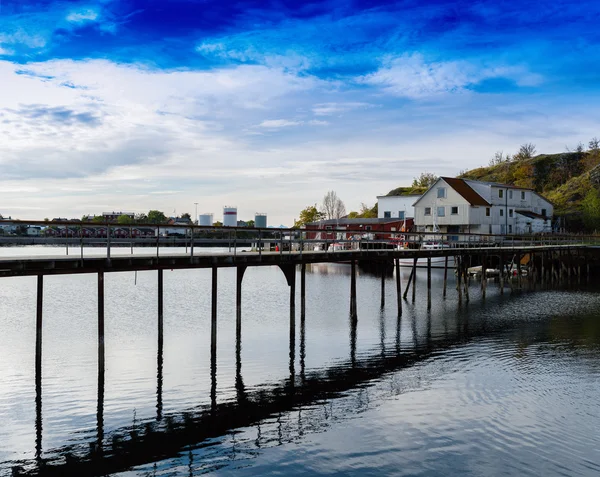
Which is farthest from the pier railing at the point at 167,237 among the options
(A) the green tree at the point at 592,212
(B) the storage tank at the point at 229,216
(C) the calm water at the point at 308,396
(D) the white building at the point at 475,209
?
(B) the storage tank at the point at 229,216

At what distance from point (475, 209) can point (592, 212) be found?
92.8 ft

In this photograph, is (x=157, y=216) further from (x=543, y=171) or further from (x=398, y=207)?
(x=543, y=171)

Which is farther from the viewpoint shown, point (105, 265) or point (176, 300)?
point (176, 300)

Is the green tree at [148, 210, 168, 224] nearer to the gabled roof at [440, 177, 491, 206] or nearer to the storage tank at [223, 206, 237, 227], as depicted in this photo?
the storage tank at [223, 206, 237, 227]

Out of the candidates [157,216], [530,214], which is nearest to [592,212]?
[530,214]

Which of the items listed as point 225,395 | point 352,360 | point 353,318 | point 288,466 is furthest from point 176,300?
point 288,466

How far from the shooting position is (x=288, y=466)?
14.3 metres

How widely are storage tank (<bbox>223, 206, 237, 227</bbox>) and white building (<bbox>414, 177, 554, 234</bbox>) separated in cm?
3997

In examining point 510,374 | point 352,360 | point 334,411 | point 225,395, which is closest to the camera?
point 334,411

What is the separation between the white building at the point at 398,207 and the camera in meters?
96.9

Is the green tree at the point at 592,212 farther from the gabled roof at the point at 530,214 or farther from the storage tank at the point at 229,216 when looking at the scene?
the storage tank at the point at 229,216

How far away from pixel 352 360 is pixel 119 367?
1016cm

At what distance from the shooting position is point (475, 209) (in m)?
79.6

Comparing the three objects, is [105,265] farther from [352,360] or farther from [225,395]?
[352,360]
